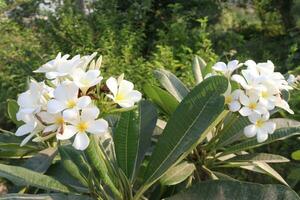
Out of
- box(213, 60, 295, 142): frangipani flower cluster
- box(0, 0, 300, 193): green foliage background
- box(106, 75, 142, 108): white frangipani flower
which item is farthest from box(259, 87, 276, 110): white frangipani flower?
box(0, 0, 300, 193): green foliage background

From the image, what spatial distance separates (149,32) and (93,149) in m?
3.93

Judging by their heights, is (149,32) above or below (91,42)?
below

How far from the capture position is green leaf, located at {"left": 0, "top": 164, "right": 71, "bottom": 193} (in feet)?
4.36

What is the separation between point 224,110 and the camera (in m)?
1.37

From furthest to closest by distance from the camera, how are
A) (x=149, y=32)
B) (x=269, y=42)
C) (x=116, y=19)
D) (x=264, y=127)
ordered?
(x=269, y=42), (x=149, y=32), (x=116, y=19), (x=264, y=127)

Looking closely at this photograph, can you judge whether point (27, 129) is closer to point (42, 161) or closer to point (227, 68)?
point (42, 161)

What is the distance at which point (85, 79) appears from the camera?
3.92ft

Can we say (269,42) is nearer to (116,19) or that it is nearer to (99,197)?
(116,19)

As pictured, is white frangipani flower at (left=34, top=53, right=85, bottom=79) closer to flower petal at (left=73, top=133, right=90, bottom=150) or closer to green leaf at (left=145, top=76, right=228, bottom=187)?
flower petal at (left=73, top=133, right=90, bottom=150)

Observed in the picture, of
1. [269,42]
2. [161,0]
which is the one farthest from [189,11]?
[269,42]

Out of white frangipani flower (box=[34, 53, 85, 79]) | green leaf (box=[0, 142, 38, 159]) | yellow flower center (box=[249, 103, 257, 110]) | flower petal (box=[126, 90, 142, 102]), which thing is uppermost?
white frangipani flower (box=[34, 53, 85, 79])

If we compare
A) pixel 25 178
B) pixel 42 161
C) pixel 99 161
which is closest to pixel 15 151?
pixel 42 161

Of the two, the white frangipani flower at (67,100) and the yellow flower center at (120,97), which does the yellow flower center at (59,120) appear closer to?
the white frangipani flower at (67,100)

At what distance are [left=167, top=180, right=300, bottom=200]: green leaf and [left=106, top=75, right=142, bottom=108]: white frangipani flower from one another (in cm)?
35
